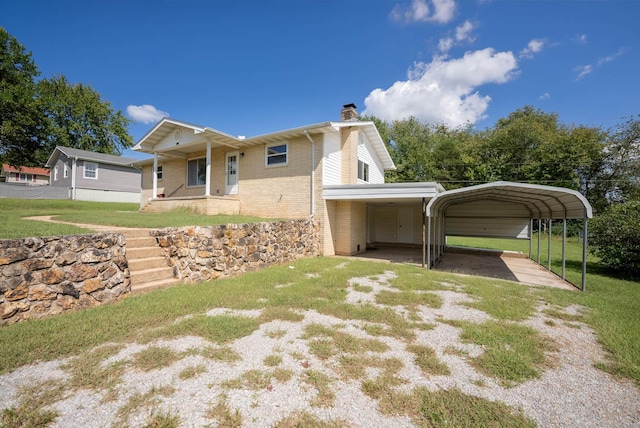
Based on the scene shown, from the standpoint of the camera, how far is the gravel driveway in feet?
7.47

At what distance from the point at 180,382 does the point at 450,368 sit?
289 centimetres

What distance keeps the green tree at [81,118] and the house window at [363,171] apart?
124ft

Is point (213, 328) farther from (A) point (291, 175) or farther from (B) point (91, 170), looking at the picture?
(B) point (91, 170)

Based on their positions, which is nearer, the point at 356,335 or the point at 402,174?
the point at 356,335

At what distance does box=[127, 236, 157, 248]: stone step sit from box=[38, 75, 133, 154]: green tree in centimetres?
3804

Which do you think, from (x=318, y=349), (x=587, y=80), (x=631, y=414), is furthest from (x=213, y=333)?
(x=587, y=80)

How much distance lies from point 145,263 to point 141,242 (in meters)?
0.58

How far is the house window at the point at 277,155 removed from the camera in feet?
39.6

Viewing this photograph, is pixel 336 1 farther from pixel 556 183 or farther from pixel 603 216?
pixel 556 183

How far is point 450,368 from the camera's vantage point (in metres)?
3.08

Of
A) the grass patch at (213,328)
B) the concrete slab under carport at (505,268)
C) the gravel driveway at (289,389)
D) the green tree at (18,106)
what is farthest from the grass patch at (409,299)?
the green tree at (18,106)

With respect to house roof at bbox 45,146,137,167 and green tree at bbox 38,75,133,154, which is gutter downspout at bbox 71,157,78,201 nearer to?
house roof at bbox 45,146,137,167

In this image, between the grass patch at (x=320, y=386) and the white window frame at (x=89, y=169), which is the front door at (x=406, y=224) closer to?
the grass patch at (x=320, y=386)

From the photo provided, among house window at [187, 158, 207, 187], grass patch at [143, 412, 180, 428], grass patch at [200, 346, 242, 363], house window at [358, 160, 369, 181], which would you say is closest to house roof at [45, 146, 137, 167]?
house window at [187, 158, 207, 187]
